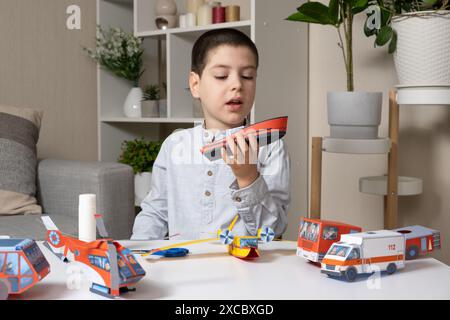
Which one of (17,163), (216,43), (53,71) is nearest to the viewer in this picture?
(216,43)

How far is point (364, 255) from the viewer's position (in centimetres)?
82

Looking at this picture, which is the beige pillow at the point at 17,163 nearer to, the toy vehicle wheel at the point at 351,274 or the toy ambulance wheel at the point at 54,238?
the toy ambulance wheel at the point at 54,238

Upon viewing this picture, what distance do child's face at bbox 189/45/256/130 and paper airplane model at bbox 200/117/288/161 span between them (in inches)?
11.8

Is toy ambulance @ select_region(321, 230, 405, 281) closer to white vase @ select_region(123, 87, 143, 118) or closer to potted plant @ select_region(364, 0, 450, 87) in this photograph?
potted plant @ select_region(364, 0, 450, 87)

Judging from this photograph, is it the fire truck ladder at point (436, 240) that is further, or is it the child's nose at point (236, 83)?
the child's nose at point (236, 83)

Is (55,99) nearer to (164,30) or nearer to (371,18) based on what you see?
(164,30)

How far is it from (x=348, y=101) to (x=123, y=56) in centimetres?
122


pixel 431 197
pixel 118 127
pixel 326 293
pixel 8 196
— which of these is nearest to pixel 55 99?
pixel 118 127

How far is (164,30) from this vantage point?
8.30 feet

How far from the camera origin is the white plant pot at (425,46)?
5.87 feet

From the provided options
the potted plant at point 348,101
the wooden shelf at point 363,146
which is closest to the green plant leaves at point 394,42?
the potted plant at point 348,101

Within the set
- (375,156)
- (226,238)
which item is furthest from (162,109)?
(226,238)

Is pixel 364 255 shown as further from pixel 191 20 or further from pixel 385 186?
pixel 191 20

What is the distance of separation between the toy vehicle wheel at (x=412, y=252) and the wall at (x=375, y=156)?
4.38 feet
